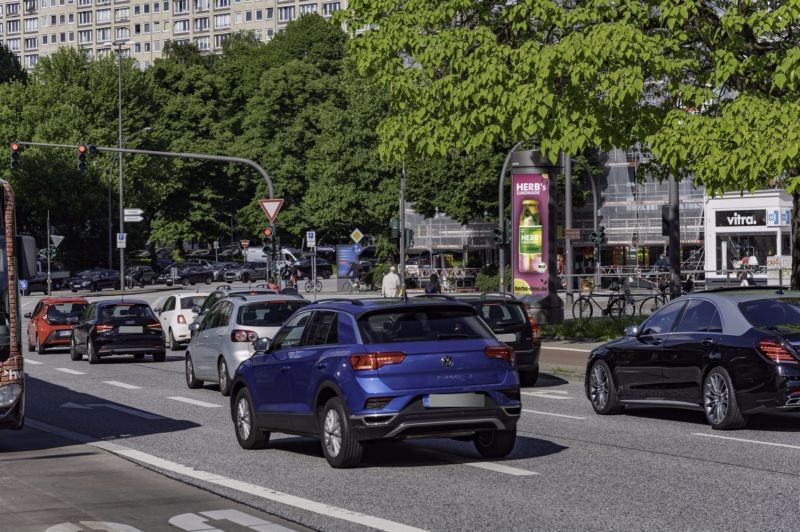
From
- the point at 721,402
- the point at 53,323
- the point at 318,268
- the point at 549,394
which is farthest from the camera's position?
the point at 318,268

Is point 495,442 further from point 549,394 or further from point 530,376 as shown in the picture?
point 530,376

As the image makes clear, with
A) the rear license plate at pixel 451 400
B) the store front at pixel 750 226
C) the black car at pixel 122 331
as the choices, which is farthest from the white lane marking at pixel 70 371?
the store front at pixel 750 226

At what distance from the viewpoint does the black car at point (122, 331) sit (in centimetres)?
3084

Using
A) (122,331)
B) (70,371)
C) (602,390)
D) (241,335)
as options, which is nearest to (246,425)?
(602,390)

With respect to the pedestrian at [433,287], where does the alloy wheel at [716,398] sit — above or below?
below

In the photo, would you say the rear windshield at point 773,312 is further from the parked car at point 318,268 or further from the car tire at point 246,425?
the parked car at point 318,268

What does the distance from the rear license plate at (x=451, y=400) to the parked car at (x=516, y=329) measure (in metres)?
10.2

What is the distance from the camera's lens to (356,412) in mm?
11648

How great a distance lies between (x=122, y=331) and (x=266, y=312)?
32.1 ft

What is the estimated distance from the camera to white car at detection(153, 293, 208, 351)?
35.9 metres

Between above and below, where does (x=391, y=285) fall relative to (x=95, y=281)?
above

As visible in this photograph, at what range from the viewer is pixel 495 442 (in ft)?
40.9

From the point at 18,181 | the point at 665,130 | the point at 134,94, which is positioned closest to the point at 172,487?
the point at 665,130

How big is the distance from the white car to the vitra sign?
26.4 metres
